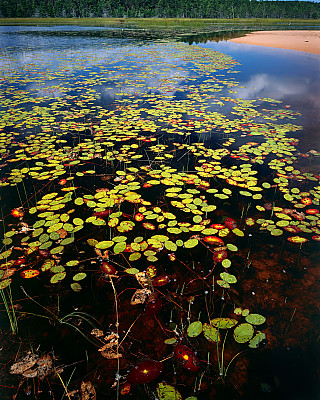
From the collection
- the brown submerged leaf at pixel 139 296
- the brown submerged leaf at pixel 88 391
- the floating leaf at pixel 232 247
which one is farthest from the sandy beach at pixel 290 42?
the brown submerged leaf at pixel 88 391

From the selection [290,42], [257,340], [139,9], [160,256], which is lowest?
[257,340]

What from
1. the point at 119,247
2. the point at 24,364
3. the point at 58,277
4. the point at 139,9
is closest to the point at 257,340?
the point at 119,247

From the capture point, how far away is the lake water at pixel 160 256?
61.4 inches

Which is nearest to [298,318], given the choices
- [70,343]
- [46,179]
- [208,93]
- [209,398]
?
[209,398]

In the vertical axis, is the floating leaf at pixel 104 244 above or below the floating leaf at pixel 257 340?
above

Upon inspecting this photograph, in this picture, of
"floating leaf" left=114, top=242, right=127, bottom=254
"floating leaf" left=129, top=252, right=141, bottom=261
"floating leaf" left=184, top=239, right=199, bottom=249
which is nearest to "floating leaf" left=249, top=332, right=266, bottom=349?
"floating leaf" left=184, top=239, right=199, bottom=249

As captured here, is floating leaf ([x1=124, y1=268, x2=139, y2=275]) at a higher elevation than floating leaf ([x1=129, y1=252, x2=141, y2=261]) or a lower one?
lower

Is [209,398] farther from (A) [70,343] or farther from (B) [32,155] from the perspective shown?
(B) [32,155]

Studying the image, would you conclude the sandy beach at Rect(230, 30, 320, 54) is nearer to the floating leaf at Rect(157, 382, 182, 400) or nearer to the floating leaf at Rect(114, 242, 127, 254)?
the floating leaf at Rect(114, 242, 127, 254)

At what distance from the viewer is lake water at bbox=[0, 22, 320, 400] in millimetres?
1561

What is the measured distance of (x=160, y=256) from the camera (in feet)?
7.84

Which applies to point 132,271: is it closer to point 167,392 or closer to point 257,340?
point 167,392

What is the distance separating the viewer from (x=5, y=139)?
4.80 meters

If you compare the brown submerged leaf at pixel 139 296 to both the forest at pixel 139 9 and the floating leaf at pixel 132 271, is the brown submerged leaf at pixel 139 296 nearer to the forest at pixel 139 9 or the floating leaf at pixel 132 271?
the floating leaf at pixel 132 271
